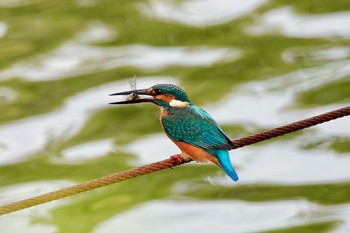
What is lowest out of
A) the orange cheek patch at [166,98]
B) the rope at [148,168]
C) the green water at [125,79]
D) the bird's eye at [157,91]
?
the rope at [148,168]

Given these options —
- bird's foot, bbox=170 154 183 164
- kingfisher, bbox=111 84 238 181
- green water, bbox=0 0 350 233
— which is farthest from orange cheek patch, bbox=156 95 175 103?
green water, bbox=0 0 350 233

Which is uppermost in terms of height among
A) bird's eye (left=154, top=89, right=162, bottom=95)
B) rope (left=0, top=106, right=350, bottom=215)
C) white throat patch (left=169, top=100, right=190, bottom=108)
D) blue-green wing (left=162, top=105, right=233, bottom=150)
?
bird's eye (left=154, top=89, right=162, bottom=95)

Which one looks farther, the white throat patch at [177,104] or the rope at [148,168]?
the white throat patch at [177,104]

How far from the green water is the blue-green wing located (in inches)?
63.4

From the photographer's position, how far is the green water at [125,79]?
382cm

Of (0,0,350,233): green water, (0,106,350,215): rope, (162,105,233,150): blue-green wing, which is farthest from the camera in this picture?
(0,0,350,233): green water

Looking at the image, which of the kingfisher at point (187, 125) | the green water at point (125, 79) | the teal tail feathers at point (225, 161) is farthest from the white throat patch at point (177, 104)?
the green water at point (125, 79)

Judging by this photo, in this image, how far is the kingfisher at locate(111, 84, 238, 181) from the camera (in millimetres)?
1901

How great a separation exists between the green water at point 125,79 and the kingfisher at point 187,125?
1.60 metres

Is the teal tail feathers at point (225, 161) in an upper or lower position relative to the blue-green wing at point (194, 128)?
lower

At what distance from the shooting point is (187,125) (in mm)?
1942

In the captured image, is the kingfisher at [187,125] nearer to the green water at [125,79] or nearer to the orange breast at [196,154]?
the orange breast at [196,154]

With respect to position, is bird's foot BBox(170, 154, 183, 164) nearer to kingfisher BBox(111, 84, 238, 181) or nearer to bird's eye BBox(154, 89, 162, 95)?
kingfisher BBox(111, 84, 238, 181)

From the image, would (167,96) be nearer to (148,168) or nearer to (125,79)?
(148,168)
